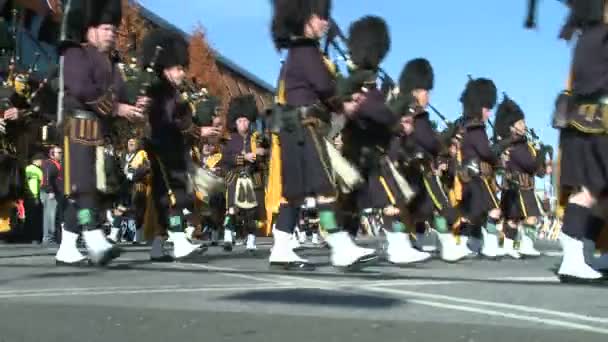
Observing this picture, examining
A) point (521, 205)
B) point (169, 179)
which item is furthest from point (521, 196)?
point (169, 179)

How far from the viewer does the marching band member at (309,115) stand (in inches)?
278

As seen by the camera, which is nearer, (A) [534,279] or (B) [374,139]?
(A) [534,279]

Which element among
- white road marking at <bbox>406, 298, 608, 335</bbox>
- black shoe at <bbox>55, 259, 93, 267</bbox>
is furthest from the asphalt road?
black shoe at <bbox>55, 259, 93, 267</bbox>

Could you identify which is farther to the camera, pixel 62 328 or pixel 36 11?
pixel 36 11

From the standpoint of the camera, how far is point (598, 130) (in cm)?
620

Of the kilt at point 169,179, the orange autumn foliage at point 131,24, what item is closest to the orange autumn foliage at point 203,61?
the orange autumn foliage at point 131,24

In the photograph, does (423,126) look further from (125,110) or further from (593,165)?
(593,165)

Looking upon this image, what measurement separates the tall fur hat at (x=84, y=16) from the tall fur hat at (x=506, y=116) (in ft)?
22.1

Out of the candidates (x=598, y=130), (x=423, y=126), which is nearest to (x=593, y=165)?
(x=598, y=130)

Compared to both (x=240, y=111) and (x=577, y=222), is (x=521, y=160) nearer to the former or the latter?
(x=240, y=111)

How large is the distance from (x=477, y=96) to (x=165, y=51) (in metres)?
5.15

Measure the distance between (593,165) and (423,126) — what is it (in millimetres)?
4299

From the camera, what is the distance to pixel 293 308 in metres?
4.69

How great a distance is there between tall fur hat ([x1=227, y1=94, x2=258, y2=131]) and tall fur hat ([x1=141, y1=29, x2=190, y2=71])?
3.25 metres
